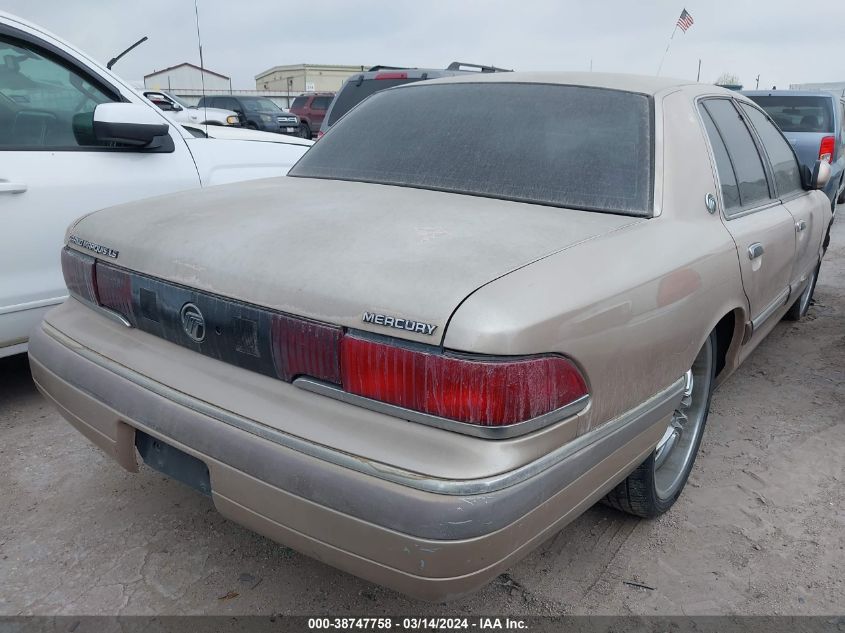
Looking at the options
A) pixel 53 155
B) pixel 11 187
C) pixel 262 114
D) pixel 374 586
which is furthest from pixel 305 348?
pixel 262 114

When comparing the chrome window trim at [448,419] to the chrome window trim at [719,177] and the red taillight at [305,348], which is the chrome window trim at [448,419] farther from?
the chrome window trim at [719,177]

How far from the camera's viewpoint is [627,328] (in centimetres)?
176

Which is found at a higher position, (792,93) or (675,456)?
(792,93)

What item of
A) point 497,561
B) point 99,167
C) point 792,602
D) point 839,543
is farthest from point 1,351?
point 839,543

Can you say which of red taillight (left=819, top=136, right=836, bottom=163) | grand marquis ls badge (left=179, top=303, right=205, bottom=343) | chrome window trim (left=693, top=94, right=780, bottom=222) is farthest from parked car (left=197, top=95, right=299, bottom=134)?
grand marquis ls badge (left=179, top=303, right=205, bottom=343)

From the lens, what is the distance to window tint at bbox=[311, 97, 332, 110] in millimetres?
21656

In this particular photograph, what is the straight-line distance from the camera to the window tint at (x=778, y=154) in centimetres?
333

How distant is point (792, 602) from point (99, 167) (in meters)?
3.32

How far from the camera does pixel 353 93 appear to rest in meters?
7.14

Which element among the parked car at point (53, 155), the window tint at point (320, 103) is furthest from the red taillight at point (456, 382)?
the window tint at point (320, 103)

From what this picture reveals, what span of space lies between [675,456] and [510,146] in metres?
1.34

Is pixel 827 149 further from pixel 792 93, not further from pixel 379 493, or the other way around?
pixel 379 493

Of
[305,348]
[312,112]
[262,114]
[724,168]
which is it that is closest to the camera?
[305,348]

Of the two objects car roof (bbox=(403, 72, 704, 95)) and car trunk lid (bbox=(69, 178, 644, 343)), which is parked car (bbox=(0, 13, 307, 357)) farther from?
car roof (bbox=(403, 72, 704, 95))
